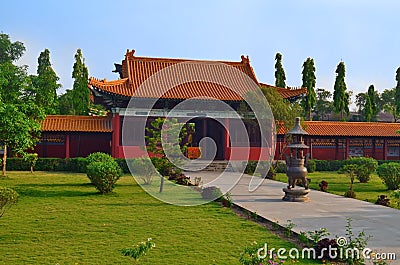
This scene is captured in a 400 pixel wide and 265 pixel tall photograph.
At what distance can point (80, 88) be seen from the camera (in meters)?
38.7

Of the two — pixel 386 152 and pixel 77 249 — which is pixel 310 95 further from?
pixel 77 249

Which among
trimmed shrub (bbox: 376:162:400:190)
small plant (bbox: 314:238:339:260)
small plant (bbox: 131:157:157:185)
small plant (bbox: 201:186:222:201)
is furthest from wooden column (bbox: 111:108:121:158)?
small plant (bbox: 314:238:339:260)

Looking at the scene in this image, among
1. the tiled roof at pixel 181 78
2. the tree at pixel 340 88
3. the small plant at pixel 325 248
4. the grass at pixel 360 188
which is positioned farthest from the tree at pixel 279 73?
the small plant at pixel 325 248

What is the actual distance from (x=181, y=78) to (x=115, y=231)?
20163 mm

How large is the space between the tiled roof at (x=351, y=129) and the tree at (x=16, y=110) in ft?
54.9

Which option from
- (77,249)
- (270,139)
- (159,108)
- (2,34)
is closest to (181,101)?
(159,108)

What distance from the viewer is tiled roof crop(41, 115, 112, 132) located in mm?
24859

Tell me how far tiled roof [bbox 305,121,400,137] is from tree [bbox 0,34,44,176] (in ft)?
54.9

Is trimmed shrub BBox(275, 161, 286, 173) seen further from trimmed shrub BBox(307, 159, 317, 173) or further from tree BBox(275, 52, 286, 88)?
tree BBox(275, 52, 286, 88)

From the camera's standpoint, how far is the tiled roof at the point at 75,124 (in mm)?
24859

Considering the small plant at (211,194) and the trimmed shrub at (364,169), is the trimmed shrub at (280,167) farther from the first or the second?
the small plant at (211,194)

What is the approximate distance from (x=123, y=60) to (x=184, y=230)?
73.0ft

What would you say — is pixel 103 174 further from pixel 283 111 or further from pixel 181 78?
pixel 181 78

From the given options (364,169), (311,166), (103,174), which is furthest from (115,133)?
(364,169)
